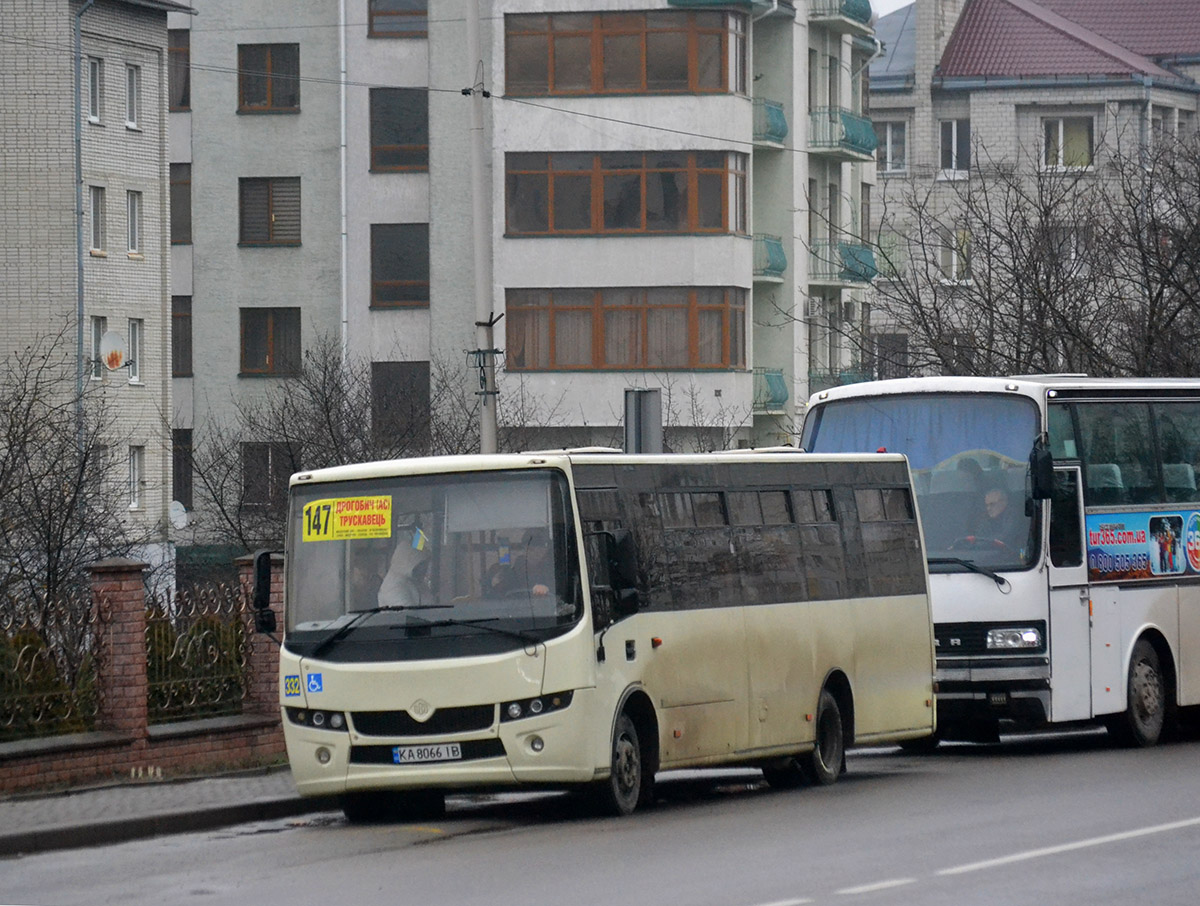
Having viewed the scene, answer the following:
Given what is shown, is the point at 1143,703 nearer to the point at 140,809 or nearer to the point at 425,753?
the point at 425,753

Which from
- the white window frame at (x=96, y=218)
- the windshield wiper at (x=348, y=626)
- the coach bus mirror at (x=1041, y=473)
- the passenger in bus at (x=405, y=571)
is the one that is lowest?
the windshield wiper at (x=348, y=626)

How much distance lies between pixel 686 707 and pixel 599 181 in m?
38.4

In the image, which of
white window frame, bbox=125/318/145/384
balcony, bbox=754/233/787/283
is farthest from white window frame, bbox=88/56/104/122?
balcony, bbox=754/233/787/283

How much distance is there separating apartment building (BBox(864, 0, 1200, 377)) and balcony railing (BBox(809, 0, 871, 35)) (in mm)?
14247

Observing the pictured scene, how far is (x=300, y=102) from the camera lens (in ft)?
192

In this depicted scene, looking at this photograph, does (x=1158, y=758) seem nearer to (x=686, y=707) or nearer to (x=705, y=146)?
(x=686, y=707)

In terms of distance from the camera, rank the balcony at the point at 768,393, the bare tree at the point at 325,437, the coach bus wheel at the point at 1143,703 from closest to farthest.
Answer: the coach bus wheel at the point at 1143,703 → the bare tree at the point at 325,437 → the balcony at the point at 768,393

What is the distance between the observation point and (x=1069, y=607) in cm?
2003

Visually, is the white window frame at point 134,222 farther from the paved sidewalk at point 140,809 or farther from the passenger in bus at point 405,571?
the passenger in bus at point 405,571

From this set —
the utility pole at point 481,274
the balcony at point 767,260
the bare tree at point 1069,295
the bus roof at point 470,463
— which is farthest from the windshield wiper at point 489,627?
the balcony at point 767,260

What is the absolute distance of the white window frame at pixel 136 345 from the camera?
56625 millimetres

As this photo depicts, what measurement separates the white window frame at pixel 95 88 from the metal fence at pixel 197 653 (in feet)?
122

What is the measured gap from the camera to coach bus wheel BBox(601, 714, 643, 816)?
15.1 m

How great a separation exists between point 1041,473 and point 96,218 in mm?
40128
